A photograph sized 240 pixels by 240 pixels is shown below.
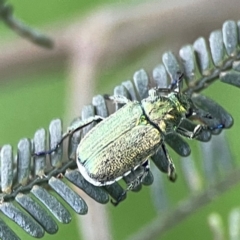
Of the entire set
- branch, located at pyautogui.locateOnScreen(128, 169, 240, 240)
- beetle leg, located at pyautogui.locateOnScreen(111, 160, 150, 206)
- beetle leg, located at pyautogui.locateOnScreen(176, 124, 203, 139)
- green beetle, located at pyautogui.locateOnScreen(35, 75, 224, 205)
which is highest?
green beetle, located at pyautogui.locateOnScreen(35, 75, 224, 205)

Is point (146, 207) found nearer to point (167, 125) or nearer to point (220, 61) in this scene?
point (167, 125)

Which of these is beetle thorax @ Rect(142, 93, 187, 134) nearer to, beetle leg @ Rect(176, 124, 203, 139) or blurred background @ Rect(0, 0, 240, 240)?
beetle leg @ Rect(176, 124, 203, 139)

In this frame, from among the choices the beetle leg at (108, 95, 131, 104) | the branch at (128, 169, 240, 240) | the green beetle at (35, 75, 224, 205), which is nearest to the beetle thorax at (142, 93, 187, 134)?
the green beetle at (35, 75, 224, 205)

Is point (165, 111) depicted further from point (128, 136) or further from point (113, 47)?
point (113, 47)

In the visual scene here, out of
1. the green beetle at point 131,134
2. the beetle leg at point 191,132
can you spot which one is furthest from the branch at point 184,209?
the beetle leg at point 191,132

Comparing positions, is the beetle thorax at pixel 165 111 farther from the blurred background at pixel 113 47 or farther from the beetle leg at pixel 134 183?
the blurred background at pixel 113 47

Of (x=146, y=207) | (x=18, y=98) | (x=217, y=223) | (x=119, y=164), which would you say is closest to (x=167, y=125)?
(x=119, y=164)

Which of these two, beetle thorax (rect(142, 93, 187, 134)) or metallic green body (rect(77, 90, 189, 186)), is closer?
metallic green body (rect(77, 90, 189, 186))

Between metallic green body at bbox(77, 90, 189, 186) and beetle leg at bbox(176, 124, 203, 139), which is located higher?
metallic green body at bbox(77, 90, 189, 186)
